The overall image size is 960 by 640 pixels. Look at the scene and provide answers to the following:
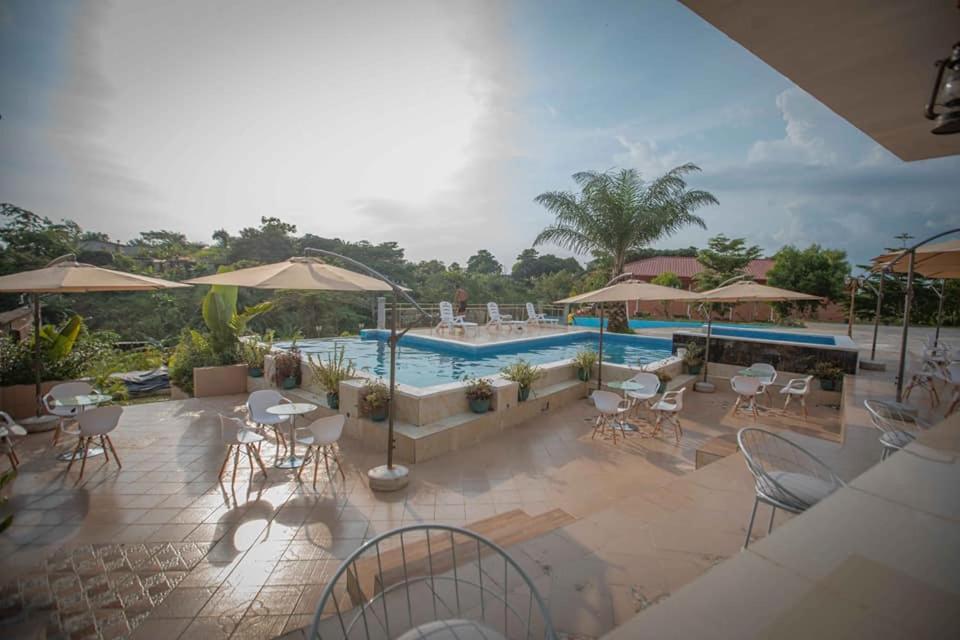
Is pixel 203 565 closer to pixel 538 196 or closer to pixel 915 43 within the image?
pixel 915 43

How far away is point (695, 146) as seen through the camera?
1884 centimetres

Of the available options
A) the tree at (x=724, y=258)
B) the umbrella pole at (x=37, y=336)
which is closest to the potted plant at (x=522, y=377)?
the umbrella pole at (x=37, y=336)

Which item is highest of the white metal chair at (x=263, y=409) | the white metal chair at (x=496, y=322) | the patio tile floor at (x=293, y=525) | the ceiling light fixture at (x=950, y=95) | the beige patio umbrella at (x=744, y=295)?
the ceiling light fixture at (x=950, y=95)

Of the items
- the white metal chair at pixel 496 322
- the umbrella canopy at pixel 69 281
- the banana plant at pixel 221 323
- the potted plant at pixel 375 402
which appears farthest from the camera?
the white metal chair at pixel 496 322

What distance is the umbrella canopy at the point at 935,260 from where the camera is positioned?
4887mm

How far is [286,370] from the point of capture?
746 cm

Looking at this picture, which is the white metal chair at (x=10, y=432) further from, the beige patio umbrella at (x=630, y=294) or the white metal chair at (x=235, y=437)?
the beige patio umbrella at (x=630, y=294)

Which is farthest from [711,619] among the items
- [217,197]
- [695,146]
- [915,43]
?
[695,146]

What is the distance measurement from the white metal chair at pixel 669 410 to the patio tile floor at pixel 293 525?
1.00 feet

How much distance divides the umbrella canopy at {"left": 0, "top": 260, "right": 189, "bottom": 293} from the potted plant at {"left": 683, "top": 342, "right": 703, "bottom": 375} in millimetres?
9784

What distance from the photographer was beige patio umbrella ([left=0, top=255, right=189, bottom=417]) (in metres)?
5.02

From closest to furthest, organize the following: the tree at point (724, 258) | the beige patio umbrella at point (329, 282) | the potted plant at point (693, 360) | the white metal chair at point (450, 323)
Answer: the beige patio umbrella at point (329, 282), the potted plant at point (693, 360), the white metal chair at point (450, 323), the tree at point (724, 258)

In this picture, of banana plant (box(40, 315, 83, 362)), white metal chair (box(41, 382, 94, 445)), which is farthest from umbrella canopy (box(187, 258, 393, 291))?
banana plant (box(40, 315, 83, 362))

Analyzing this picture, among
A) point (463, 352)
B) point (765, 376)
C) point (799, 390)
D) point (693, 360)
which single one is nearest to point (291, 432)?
point (463, 352)
